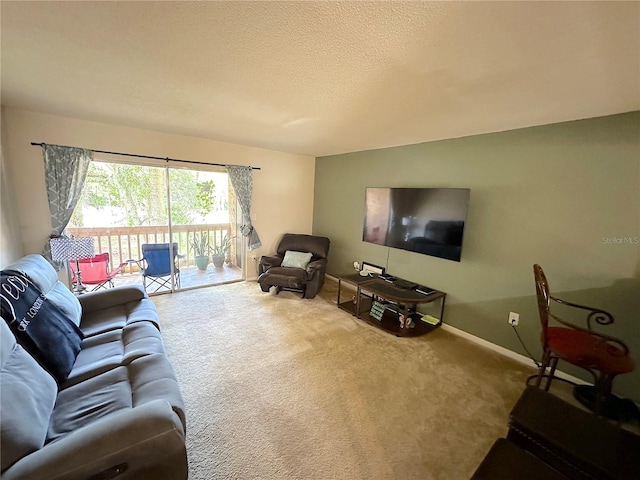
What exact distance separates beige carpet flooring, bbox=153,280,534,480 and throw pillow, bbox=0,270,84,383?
82 centimetres

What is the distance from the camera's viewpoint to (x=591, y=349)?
1859 mm

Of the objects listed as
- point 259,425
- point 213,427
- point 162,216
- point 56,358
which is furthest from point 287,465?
point 162,216

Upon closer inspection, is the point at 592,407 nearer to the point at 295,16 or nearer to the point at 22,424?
the point at 295,16

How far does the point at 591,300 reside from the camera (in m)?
2.20

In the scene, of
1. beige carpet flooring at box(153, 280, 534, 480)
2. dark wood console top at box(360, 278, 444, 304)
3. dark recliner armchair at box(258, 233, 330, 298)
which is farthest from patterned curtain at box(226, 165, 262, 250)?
dark wood console top at box(360, 278, 444, 304)

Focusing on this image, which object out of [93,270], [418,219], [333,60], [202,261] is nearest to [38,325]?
[93,270]

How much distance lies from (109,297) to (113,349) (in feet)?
2.70

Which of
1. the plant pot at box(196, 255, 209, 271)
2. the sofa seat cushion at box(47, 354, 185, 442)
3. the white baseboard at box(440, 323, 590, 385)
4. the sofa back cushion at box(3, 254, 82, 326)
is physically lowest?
the white baseboard at box(440, 323, 590, 385)

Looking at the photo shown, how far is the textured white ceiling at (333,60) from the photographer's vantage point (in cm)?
111

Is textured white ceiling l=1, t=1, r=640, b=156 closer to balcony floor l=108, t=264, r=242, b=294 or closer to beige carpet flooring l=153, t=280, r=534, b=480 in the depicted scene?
beige carpet flooring l=153, t=280, r=534, b=480

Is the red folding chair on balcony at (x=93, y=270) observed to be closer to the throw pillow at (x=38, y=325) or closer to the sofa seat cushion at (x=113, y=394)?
the throw pillow at (x=38, y=325)

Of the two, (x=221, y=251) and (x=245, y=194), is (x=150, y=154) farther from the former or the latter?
(x=221, y=251)

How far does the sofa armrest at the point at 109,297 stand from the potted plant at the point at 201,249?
2.56m

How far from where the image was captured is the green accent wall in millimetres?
2041
